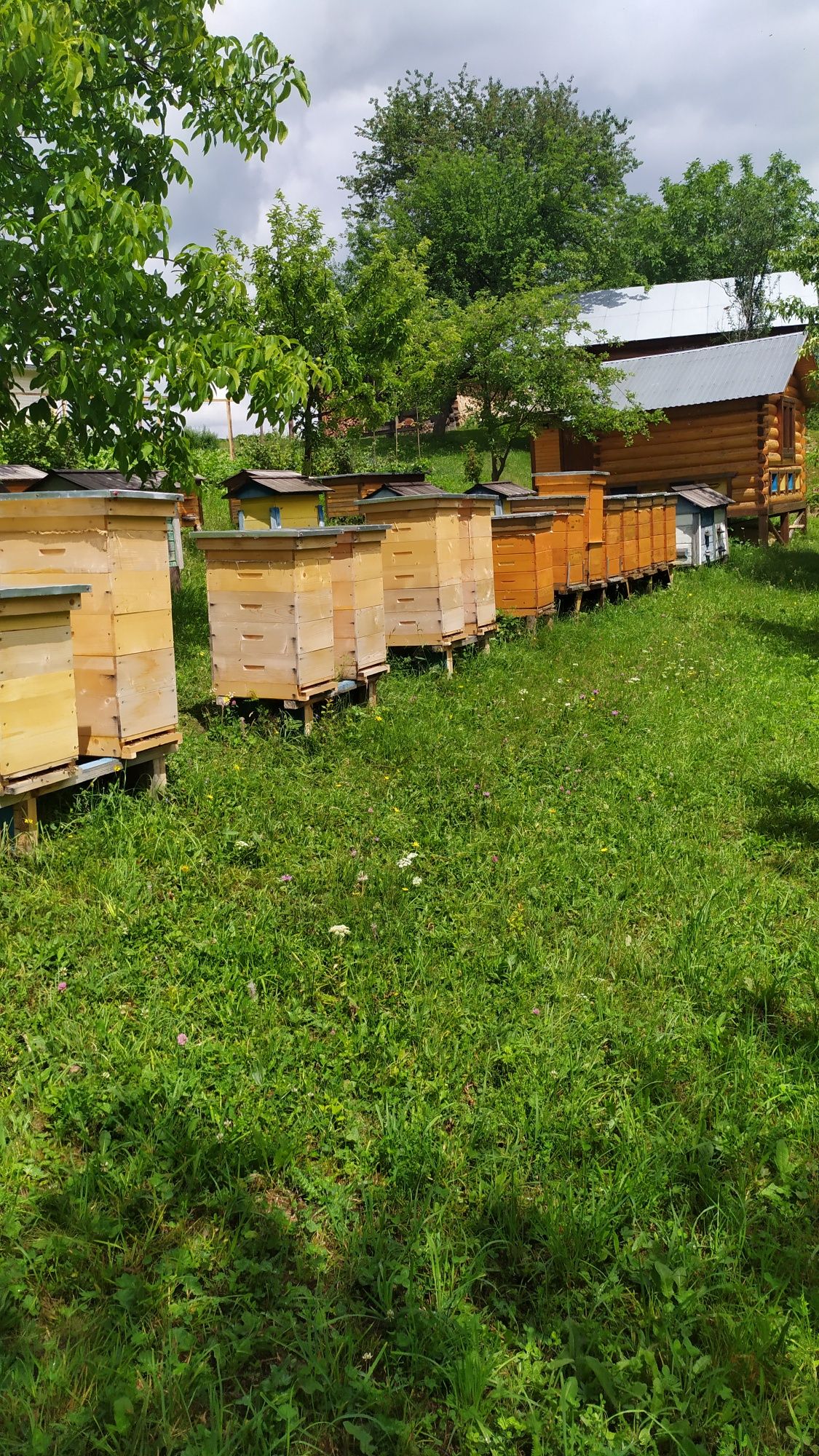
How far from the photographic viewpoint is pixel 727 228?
1626 inches

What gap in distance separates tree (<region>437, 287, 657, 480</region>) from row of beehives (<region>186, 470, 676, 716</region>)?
24.6 ft

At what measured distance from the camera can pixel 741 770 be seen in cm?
619

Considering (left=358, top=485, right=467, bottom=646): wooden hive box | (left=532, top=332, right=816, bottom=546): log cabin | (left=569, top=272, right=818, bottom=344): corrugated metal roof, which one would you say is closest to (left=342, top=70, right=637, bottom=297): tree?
(left=569, top=272, right=818, bottom=344): corrugated metal roof

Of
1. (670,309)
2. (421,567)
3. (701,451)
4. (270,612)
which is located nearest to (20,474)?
(421,567)

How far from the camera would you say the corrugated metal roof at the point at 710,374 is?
21.7 metres

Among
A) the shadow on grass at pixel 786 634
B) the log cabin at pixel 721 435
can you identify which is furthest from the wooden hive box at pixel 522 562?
the log cabin at pixel 721 435

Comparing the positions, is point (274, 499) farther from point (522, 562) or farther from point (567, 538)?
point (522, 562)

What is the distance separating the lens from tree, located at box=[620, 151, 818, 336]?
121ft

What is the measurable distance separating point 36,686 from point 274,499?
30.7 ft

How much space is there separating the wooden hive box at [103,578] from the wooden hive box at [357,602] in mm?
1941

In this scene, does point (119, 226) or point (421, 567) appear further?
point (421, 567)

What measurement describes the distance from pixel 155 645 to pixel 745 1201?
3.58m

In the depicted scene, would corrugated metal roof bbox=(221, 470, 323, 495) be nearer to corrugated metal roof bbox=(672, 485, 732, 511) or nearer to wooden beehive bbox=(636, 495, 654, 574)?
wooden beehive bbox=(636, 495, 654, 574)

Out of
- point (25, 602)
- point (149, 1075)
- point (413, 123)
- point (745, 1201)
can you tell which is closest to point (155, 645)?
point (25, 602)
